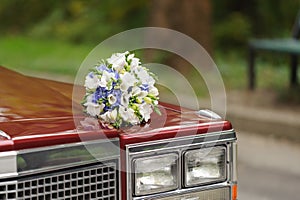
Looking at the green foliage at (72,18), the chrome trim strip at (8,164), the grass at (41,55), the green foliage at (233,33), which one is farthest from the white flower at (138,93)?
the green foliage at (72,18)

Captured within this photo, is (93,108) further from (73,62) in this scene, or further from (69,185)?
(73,62)

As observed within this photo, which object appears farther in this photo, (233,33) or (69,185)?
Result: (233,33)

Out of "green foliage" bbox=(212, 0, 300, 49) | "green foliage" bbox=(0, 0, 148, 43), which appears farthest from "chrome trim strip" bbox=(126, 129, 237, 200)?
"green foliage" bbox=(0, 0, 148, 43)

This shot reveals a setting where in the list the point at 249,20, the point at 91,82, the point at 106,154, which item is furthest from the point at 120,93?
the point at 249,20

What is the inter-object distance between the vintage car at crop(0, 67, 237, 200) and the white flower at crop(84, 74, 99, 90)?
125 millimetres

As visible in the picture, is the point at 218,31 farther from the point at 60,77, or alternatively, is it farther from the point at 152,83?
the point at 152,83

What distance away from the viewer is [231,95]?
982 centimetres

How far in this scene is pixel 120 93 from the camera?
10.8 feet

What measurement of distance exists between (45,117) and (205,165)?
0.68m

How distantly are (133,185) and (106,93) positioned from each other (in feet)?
1.24

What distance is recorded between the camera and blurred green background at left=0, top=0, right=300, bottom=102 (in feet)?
37.5

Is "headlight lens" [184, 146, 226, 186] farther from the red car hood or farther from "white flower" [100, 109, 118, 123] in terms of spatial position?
"white flower" [100, 109, 118, 123]

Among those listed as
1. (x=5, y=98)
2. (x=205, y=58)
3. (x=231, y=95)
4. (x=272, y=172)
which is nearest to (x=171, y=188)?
(x=5, y=98)

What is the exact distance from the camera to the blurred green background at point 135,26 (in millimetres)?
11438
